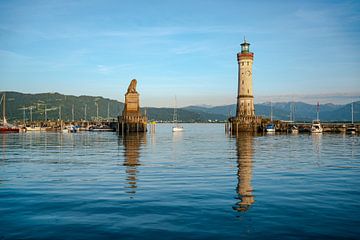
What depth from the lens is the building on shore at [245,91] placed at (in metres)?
113

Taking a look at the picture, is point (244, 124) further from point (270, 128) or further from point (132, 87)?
point (132, 87)

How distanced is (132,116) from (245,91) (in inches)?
1576

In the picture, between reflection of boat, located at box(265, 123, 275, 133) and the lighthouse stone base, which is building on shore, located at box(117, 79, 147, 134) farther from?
reflection of boat, located at box(265, 123, 275, 133)

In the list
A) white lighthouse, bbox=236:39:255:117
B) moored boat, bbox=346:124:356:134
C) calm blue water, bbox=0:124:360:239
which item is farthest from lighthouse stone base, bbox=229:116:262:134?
calm blue water, bbox=0:124:360:239

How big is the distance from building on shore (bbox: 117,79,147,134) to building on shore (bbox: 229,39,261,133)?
33.4 metres

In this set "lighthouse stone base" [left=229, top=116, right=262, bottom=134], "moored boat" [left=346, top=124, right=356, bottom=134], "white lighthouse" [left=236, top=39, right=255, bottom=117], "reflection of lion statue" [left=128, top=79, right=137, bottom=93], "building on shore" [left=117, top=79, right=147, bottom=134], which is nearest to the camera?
"white lighthouse" [left=236, top=39, right=255, bottom=117]

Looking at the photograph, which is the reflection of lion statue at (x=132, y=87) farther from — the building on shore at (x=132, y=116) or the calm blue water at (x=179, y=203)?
the calm blue water at (x=179, y=203)

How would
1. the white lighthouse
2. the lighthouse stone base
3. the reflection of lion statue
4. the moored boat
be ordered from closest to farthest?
the white lighthouse, the lighthouse stone base, the moored boat, the reflection of lion statue

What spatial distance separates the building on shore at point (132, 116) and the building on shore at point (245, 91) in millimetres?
33354

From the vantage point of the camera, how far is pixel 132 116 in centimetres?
13125

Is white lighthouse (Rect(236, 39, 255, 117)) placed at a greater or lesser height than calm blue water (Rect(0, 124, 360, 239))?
greater

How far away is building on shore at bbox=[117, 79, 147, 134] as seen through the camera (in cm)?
12912

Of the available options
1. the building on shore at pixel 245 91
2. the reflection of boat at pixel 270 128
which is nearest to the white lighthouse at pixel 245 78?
the building on shore at pixel 245 91

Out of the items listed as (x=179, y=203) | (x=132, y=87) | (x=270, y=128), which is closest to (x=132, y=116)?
(x=132, y=87)
